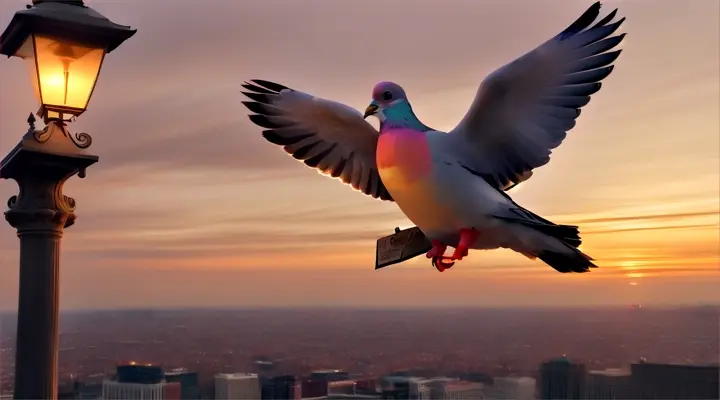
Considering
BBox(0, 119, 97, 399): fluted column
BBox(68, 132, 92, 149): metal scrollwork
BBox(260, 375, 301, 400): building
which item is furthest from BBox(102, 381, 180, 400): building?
BBox(68, 132, 92, 149): metal scrollwork

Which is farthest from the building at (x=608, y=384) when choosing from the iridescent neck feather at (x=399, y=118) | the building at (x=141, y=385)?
the building at (x=141, y=385)

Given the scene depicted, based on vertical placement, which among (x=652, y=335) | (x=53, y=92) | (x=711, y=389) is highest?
(x=53, y=92)

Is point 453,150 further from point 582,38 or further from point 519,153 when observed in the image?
point 582,38

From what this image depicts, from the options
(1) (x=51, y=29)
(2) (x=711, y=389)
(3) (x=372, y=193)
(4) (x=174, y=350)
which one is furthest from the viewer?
(4) (x=174, y=350)

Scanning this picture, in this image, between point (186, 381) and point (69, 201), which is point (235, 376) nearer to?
point (186, 381)

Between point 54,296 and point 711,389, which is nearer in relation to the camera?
point 54,296

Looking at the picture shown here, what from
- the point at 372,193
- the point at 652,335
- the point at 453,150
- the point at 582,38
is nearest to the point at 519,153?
the point at 453,150

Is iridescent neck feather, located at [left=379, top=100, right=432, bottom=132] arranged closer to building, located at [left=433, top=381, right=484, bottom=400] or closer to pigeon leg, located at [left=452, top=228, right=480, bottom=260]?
pigeon leg, located at [left=452, top=228, right=480, bottom=260]
